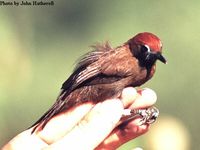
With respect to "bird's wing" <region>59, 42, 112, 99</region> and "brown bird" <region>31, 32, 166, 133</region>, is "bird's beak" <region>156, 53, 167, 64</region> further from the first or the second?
"bird's wing" <region>59, 42, 112, 99</region>

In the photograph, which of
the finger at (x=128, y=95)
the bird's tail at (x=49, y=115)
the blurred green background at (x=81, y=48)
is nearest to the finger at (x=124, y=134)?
the finger at (x=128, y=95)

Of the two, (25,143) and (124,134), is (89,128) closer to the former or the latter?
(25,143)

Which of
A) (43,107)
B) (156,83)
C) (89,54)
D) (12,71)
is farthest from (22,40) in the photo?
(89,54)

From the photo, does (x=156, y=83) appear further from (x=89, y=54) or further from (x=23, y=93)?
(x=89, y=54)

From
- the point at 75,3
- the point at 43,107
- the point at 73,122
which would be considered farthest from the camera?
the point at 75,3

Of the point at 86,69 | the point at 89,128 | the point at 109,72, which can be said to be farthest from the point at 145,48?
the point at 89,128

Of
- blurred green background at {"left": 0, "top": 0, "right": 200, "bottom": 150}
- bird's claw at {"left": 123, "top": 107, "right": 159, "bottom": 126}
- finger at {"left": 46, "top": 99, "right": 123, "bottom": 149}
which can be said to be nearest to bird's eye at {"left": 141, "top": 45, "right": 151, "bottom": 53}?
bird's claw at {"left": 123, "top": 107, "right": 159, "bottom": 126}

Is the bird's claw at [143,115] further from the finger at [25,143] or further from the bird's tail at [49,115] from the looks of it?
the finger at [25,143]
